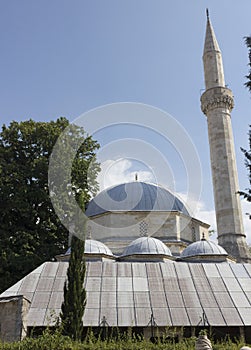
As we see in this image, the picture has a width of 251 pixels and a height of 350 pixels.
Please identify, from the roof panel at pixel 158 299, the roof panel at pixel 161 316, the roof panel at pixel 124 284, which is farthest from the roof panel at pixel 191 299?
the roof panel at pixel 124 284

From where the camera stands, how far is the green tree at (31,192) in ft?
63.8

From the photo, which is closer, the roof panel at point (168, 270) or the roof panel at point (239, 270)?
the roof panel at point (168, 270)

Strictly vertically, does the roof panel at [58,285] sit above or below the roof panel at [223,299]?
above

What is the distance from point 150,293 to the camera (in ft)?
45.5

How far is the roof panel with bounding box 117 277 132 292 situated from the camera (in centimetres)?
1412

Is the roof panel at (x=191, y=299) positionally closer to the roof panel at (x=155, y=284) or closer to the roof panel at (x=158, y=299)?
the roof panel at (x=158, y=299)

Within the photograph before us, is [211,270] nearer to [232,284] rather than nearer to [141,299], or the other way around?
[232,284]

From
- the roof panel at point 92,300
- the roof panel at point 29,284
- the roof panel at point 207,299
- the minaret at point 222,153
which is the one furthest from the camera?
the minaret at point 222,153

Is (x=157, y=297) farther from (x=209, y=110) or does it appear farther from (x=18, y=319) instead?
(x=209, y=110)

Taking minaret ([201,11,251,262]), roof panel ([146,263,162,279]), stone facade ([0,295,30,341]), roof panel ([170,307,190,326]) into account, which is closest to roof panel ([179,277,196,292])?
roof panel ([146,263,162,279])

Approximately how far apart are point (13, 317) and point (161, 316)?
4.43 metres

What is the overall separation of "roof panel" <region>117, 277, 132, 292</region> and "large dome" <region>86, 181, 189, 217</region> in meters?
7.51

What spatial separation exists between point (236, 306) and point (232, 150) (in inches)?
456

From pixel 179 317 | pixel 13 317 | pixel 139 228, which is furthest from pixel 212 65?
pixel 13 317
